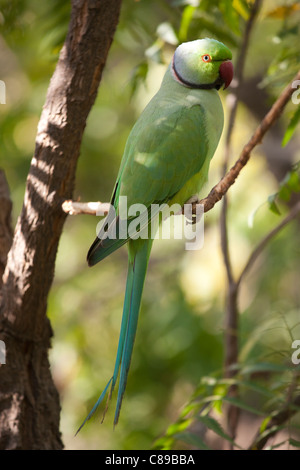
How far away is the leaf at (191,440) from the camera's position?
181cm

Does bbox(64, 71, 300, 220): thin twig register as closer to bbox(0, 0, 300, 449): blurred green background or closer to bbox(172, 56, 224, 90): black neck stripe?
bbox(172, 56, 224, 90): black neck stripe

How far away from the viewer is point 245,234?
4.08 m

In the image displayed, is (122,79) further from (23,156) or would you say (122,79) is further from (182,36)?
(182,36)

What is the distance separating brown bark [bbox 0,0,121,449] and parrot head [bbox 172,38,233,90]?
0.77ft

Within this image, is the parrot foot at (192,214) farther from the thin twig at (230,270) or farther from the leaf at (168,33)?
the leaf at (168,33)

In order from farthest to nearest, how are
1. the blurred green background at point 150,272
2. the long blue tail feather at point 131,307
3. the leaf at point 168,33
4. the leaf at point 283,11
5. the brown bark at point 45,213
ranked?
the blurred green background at point 150,272, the leaf at point 283,11, the leaf at point 168,33, the brown bark at point 45,213, the long blue tail feather at point 131,307

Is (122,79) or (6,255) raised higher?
(122,79)

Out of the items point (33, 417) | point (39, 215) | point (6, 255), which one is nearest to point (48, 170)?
point (39, 215)

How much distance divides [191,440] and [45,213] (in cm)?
82

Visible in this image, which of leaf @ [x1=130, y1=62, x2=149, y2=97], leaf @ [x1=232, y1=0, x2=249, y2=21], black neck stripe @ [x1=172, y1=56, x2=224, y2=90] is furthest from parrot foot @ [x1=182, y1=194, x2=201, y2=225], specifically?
leaf @ [x1=232, y1=0, x2=249, y2=21]

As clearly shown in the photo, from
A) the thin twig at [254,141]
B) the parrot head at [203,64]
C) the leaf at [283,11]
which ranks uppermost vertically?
the leaf at [283,11]

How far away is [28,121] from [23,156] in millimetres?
386
